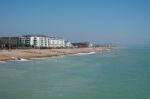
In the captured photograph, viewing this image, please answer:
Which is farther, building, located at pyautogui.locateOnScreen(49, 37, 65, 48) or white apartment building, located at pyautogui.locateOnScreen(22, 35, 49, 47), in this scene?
building, located at pyautogui.locateOnScreen(49, 37, 65, 48)

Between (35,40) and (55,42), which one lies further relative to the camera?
(55,42)

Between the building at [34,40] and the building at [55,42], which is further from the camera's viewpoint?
the building at [55,42]

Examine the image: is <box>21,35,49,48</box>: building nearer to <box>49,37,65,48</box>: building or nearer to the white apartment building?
the white apartment building

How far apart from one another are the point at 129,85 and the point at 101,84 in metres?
1.72

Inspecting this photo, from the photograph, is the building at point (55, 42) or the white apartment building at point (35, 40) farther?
the building at point (55, 42)

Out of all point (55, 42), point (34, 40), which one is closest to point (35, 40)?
point (34, 40)

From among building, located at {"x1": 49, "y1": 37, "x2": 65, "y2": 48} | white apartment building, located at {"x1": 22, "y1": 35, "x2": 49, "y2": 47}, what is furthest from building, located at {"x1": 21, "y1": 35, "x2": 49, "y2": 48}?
building, located at {"x1": 49, "y1": 37, "x2": 65, "y2": 48}

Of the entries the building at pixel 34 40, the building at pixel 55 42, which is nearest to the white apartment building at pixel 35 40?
the building at pixel 34 40

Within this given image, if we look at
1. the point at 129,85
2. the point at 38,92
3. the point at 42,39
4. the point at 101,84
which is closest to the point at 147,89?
the point at 129,85

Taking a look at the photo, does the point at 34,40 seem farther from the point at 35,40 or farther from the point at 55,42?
the point at 55,42

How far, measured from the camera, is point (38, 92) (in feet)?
55.2

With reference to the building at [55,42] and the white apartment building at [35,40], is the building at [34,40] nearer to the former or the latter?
the white apartment building at [35,40]

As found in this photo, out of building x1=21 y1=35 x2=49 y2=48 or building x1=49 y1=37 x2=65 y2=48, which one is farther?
building x1=49 y1=37 x2=65 y2=48

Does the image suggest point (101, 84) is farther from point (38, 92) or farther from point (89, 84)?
point (38, 92)
